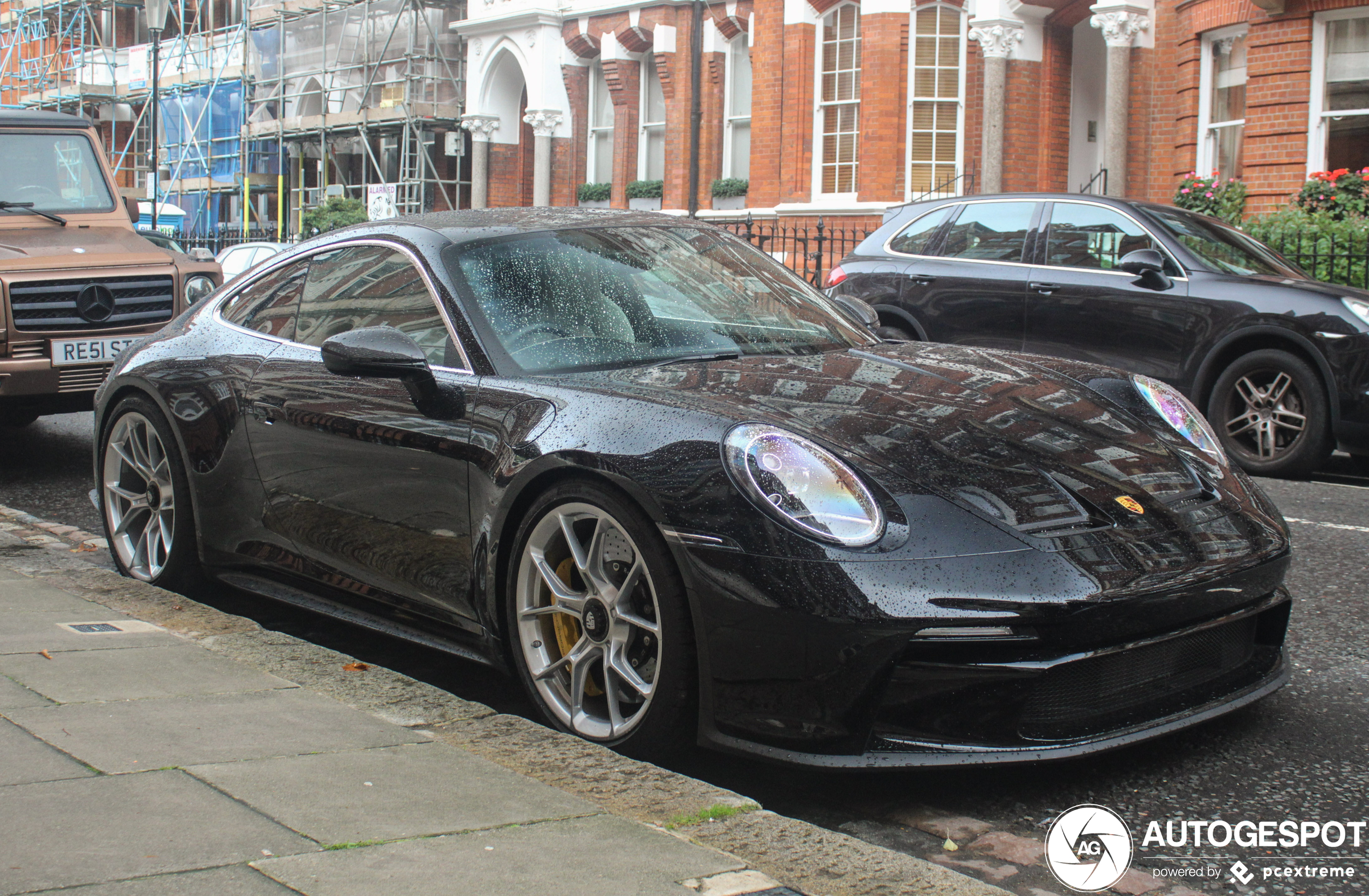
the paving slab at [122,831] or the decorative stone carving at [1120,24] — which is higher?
the decorative stone carving at [1120,24]

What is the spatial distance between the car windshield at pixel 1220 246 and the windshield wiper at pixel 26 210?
7.18m

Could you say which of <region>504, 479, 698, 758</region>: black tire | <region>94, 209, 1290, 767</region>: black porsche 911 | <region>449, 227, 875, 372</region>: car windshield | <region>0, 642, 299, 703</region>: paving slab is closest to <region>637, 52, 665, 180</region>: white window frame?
<region>94, 209, 1290, 767</region>: black porsche 911

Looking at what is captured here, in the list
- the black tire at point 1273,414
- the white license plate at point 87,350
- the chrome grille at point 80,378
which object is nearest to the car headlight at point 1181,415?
the black tire at point 1273,414

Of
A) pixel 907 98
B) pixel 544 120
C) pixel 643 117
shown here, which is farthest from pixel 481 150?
pixel 907 98

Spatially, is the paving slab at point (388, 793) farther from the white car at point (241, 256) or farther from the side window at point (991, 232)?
the white car at point (241, 256)

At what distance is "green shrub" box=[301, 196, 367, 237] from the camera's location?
110 ft

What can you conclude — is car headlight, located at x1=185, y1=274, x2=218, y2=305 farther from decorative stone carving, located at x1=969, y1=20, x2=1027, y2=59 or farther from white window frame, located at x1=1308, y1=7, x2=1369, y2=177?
decorative stone carving, located at x1=969, y1=20, x2=1027, y2=59

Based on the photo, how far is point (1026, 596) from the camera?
3158mm

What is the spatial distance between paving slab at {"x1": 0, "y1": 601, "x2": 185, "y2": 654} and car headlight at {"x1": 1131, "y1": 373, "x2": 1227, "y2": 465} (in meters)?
2.95

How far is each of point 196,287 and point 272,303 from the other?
14.4ft

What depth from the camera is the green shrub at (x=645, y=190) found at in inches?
1140

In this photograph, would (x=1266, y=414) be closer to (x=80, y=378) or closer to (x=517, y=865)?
(x=80, y=378)

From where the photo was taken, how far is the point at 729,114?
90.8ft

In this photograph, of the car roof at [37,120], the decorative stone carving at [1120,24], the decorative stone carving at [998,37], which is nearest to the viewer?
the car roof at [37,120]
